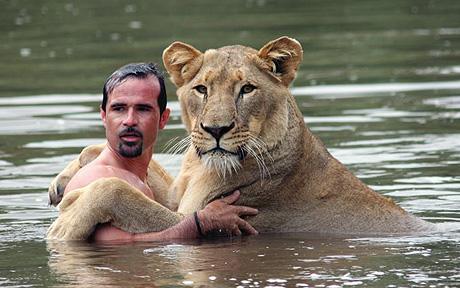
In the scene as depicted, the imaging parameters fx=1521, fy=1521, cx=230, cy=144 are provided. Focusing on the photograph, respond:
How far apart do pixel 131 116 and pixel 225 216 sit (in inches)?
32.1

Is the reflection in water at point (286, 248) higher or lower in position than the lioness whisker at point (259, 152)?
lower

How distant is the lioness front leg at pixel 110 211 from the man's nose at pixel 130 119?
472mm

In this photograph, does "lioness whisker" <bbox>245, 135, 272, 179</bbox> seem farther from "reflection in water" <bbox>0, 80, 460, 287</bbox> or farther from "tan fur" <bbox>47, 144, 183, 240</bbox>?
"tan fur" <bbox>47, 144, 183, 240</bbox>

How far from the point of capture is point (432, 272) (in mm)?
7848

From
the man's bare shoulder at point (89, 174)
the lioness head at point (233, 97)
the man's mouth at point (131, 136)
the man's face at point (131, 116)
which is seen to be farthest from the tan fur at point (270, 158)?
the man's bare shoulder at point (89, 174)

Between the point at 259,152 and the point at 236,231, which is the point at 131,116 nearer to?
the point at 259,152

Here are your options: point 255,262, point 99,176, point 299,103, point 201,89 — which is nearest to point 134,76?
point 201,89

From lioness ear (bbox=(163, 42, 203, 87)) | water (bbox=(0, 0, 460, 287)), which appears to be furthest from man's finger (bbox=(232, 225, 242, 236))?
lioness ear (bbox=(163, 42, 203, 87))

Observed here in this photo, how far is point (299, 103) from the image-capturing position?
1577 cm

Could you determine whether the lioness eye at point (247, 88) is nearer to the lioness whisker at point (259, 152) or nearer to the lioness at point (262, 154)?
the lioness at point (262, 154)

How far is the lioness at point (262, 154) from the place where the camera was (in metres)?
8.66

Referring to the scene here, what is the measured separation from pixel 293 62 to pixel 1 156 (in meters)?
4.78

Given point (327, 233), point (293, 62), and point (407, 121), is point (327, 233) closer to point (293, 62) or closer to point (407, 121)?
point (293, 62)

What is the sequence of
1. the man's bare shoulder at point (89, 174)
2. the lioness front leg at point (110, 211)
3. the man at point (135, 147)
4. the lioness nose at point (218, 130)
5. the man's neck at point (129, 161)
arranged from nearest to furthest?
the lioness nose at point (218, 130) < the lioness front leg at point (110, 211) < the man at point (135, 147) < the man's bare shoulder at point (89, 174) < the man's neck at point (129, 161)
